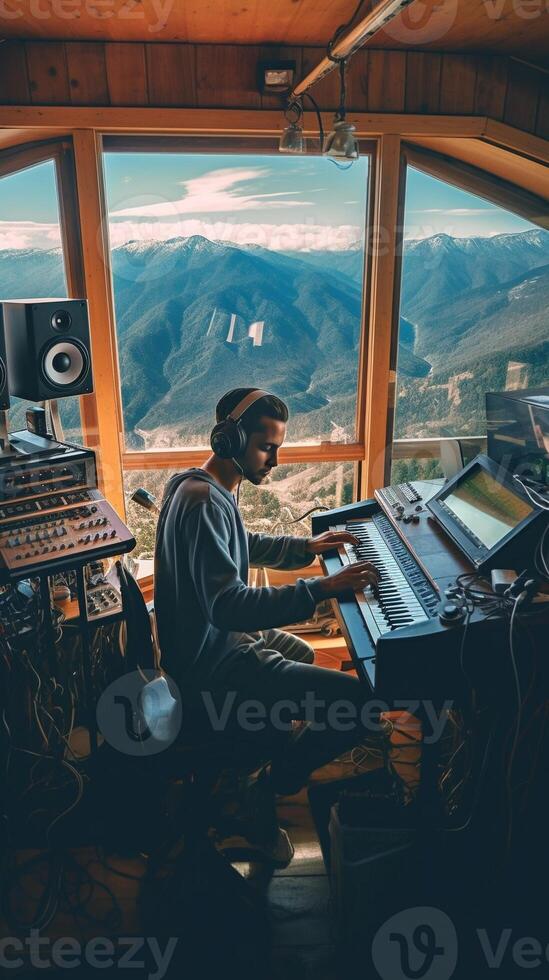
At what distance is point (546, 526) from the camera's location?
178 centimetres

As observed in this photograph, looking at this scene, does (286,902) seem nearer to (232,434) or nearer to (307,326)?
(232,434)

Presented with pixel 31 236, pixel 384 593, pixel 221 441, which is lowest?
pixel 384 593

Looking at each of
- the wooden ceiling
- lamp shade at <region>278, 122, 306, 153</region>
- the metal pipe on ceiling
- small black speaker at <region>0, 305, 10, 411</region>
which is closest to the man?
small black speaker at <region>0, 305, 10, 411</region>

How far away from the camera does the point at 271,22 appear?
236cm

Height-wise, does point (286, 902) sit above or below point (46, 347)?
below

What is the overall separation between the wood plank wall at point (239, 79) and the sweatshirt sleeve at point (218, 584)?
5.68ft

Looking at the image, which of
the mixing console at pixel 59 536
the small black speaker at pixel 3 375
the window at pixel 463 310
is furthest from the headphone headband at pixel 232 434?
the window at pixel 463 310

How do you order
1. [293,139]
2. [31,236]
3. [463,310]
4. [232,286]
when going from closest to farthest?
[293,139]
[31,236]
[232,286]
[463,310]

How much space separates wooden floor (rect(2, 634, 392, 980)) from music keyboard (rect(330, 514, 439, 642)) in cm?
79

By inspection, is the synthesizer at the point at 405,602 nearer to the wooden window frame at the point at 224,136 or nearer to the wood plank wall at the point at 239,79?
the wooden window frame at the point at 224,136

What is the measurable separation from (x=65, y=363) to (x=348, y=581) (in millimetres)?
1109

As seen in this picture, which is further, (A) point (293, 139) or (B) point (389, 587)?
(A) point (293, 139)

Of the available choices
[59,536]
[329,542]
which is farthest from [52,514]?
[329,542]

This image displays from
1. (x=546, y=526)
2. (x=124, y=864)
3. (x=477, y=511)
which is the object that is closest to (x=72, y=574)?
(x=124, y=864)
